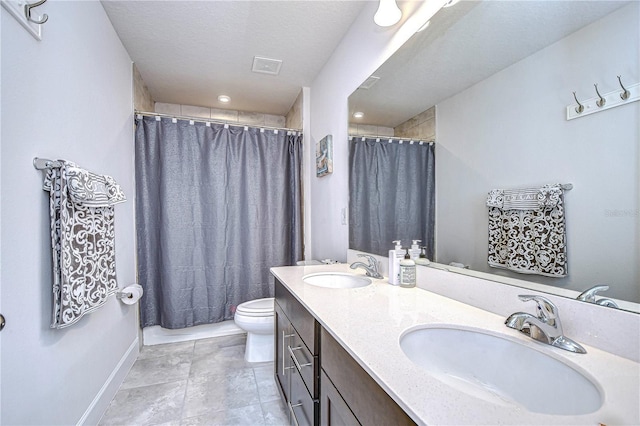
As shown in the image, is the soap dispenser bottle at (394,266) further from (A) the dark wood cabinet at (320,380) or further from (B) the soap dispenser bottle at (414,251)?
(A) the dark wood cabinet at (320,380)

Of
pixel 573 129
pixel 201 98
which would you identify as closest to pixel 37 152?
pixel 573 129

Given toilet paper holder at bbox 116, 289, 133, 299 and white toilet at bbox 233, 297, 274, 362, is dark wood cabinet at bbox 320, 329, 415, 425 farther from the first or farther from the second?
toilet paper holder at bbox 116, 289, 133, 299

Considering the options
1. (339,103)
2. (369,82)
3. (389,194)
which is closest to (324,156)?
(339,103)

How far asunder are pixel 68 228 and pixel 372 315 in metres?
1.29

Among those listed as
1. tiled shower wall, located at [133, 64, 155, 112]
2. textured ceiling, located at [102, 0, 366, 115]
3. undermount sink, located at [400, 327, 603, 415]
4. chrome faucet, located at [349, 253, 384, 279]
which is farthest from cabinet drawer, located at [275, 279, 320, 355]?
tiled shower wall, located at [133, 64, 155, 112]

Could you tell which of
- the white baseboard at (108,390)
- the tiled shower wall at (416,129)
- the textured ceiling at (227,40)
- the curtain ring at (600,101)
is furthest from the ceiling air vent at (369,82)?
the white baseboard at (108,390)

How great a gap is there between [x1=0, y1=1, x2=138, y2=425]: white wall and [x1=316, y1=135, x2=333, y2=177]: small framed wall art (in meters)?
1.46

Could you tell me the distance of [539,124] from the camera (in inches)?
30.0

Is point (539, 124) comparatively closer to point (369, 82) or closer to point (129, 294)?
point (369, 82)

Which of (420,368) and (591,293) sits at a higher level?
(591,293)

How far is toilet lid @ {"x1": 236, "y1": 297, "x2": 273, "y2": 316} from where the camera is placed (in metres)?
2.04

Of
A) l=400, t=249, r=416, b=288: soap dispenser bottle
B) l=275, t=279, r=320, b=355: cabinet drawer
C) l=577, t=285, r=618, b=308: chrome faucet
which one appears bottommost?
l=275, t=279, r=320, b=355: cabinet drawer

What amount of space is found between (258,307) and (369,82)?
1804 mm

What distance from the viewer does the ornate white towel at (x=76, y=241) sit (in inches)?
43.6
